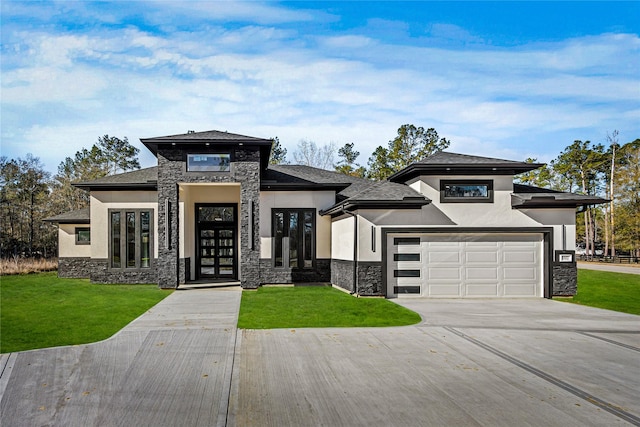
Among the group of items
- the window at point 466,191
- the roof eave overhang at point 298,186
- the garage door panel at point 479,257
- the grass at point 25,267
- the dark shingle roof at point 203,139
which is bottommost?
the grass at point 25,267

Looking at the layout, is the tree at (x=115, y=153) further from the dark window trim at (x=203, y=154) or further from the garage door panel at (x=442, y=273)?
the garage door panel at (x=442, y=273)

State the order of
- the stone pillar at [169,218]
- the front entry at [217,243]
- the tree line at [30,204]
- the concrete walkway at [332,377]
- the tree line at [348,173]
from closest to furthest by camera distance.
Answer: the concrete walkway at [332,377], the stone pillar at [169,218], the front entry at [217,243], the tree line at [30,204], the tree line at [348,173]

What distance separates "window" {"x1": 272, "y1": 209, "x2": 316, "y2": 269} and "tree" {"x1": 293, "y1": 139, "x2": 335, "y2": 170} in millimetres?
27389

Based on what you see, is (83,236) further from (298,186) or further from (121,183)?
(298,186)

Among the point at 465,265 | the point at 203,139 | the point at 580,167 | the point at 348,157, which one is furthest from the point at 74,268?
the point at 580,167

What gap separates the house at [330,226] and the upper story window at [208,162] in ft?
0.11

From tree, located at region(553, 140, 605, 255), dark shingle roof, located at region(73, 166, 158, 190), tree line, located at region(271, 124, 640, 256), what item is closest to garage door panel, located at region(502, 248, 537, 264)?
dark shingle roof, located at region(73, 166, 158, 190)

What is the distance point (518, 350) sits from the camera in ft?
23.9

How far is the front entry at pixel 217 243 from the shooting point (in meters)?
17.7

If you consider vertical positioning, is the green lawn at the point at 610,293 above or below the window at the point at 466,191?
below

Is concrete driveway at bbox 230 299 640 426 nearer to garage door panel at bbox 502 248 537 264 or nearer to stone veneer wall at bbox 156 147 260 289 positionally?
garage door panel at bbox 502 248 537 264

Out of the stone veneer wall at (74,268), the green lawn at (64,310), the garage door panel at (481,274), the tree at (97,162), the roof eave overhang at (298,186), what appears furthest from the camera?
the tree at (97,162)

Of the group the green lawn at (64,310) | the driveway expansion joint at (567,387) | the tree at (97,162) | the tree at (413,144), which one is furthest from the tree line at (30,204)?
the driveway expansion joint at (567,387)

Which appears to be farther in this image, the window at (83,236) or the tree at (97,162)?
the tree at (97,162)
